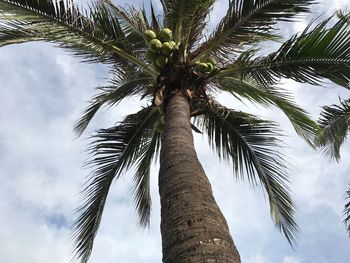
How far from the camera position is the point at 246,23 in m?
7.21

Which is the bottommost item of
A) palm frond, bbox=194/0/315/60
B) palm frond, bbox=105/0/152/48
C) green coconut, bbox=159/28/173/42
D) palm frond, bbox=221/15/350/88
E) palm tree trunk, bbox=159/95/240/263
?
palm tree trunk, bbox=159/95/240/263

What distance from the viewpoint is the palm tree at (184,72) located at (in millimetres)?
6457

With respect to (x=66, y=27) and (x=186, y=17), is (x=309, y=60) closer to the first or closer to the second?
(x=186, y=17)

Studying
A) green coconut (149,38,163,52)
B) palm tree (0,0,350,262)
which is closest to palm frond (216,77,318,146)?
palm tree (0,0,350,262)

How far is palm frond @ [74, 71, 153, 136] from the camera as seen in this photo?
26.5 ft

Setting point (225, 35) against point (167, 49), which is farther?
point (225, 35)

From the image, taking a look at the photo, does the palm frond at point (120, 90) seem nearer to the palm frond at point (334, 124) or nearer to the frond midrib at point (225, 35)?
the frond midrib at point (225, 35)

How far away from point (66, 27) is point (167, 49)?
4.64 ft

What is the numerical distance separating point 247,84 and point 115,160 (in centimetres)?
245

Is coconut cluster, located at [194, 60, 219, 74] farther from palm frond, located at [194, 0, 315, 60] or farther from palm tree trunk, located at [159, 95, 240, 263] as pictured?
palm tree trunk, located at [159, 95, 240, 263]

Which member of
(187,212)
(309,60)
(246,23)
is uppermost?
(246,23)

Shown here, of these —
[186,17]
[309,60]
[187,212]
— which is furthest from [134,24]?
[187,212]

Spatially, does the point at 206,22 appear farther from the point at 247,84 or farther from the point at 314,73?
the point at 314,73

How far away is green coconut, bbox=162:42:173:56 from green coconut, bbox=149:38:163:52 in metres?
0.06
